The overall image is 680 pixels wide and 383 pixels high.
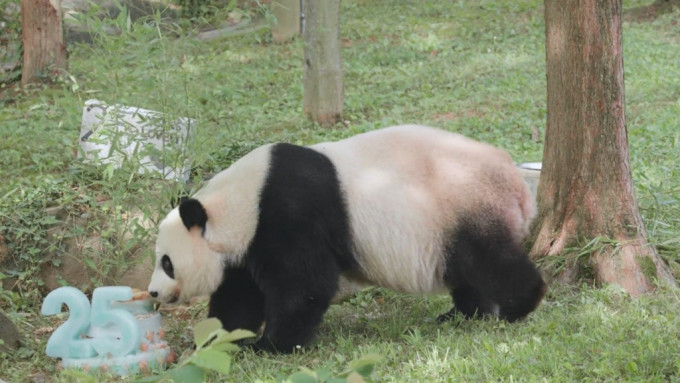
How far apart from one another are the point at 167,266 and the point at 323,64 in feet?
17.0

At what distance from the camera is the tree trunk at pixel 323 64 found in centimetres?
921

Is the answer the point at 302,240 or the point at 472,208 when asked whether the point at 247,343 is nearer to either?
the point at 302,240

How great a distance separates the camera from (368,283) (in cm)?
473

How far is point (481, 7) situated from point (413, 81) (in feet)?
14.8

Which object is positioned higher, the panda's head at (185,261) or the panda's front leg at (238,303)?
the panda's head at (185,261)

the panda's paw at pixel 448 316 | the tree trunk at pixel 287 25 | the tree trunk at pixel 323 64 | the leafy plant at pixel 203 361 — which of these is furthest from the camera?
the tree trunk at pixel 287 25

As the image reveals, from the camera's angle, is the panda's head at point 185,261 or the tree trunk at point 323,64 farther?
the tree trunk at point 323,64

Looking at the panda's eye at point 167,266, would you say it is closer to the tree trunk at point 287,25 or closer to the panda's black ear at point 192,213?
the panda's black ear at point 192,213

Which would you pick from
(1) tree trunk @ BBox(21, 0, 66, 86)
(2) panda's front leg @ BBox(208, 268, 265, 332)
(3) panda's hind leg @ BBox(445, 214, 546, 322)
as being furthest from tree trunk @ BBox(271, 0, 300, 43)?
(3) panda's hind leg @ BBox(445, 214, 546, 322)

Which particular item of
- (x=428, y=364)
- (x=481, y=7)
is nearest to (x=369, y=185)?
(x=428, y=364)

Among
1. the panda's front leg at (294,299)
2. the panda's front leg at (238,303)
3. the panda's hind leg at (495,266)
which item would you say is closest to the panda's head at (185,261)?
the panda's front leg at (238,303)

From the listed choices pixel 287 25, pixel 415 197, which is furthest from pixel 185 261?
pixel 287 25

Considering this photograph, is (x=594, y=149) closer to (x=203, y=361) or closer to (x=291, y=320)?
(x=291, y=320)

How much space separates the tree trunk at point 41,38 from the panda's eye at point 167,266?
20.5ft
